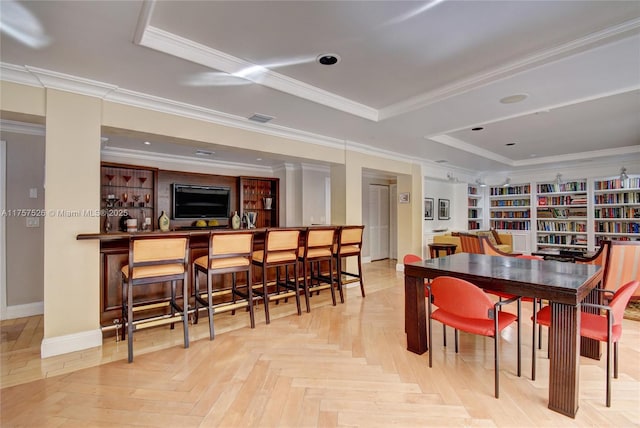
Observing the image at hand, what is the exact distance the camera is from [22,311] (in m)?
3.77

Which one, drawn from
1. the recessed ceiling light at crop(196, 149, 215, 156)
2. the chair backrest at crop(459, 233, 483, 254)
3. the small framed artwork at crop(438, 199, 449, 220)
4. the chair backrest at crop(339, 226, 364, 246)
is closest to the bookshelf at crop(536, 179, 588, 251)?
the small framed artwork at crop(438, 199, 449, 220)

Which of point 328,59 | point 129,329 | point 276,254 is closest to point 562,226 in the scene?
point 276,254

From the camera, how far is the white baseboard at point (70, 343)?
2.64 metres

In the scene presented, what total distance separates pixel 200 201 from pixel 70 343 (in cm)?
407

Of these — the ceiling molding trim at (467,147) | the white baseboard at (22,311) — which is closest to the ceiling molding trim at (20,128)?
the white baseboard at (22,311)

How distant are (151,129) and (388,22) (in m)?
2.52

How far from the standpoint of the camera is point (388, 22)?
2.10 meters

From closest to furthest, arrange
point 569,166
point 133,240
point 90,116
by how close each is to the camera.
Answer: point 133,240 < point 90,116 < point 569,166

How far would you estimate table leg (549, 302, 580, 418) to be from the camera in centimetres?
185

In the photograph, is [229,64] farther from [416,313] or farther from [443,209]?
[443,209]

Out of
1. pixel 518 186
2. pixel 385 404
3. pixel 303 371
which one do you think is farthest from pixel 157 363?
pixel 518 186

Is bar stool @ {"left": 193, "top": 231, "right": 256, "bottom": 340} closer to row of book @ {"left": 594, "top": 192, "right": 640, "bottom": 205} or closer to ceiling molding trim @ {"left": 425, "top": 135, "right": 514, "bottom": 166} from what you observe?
ceiling molding trim @ {"left": 425, "top": 135, "right": 514, "bottom": 166}

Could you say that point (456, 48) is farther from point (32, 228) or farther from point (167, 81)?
point (32, 228)

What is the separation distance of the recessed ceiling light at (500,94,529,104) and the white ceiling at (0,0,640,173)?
83mm
